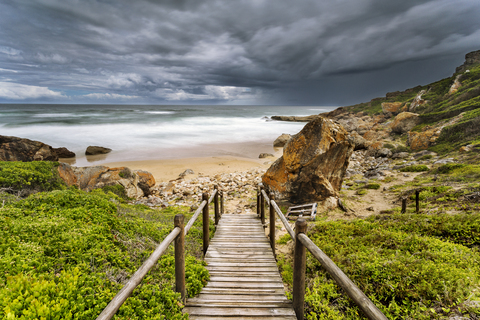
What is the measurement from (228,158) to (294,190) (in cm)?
1362

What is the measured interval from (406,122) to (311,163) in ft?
75.8

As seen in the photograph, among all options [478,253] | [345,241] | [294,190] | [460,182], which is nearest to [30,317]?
[345,241]

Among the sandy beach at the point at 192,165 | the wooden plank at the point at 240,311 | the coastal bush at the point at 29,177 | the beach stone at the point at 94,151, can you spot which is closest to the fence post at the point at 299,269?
the wooden plank at the point at 240,311

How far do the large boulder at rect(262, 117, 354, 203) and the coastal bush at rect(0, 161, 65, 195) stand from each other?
8.73m

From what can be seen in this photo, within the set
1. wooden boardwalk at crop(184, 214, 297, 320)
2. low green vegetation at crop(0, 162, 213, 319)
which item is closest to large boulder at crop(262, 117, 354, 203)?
wooden boardwalk at crop(184, 214, 297, 320)

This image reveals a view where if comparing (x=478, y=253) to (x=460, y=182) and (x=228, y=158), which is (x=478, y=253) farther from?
(x=228, y=158)

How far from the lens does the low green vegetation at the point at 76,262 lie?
234 centimetres

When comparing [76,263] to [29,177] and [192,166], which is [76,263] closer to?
[29,177]

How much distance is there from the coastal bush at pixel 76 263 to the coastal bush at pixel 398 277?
2172mm

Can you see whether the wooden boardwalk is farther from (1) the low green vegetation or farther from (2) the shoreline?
(2) the shoreline

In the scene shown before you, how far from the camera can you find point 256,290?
12.9ft

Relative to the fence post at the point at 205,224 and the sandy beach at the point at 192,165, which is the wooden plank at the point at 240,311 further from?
the sandy beach at the point at 192,165

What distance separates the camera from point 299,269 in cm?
314

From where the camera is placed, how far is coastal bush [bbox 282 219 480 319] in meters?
3.05
